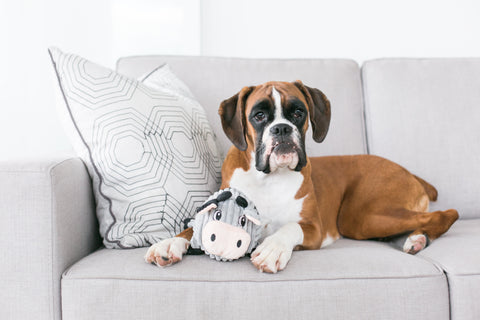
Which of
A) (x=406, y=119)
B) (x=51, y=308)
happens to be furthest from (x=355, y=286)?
(x=406, y=119)

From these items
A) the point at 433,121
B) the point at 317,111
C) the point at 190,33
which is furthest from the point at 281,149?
the point at 190,33

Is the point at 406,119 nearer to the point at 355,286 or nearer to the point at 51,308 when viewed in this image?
the point at 355,286

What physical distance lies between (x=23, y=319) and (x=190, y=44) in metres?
1.92

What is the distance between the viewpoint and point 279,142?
1388 millimetres

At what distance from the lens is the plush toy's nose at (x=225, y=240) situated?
3.91 feet

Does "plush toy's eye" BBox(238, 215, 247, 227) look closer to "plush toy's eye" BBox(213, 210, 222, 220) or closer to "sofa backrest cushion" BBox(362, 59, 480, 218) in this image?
"plush toy's eye" BBox(213, 210, 222, 220)

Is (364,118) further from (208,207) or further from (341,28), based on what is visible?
(208,207)

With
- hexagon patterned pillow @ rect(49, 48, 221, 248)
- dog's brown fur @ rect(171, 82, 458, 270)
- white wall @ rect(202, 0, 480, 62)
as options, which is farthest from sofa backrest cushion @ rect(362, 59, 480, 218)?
hexagon patterned pillow @ rect(49, 48, 221, 248)

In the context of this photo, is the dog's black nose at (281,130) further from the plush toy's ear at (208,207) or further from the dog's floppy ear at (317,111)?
the plush toy's ear at (208,207)

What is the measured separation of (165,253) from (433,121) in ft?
4.80

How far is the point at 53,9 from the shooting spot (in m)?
2.51

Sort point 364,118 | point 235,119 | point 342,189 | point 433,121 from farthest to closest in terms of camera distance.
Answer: point 364,118 < point 433,121 < point 342,189 < point 235,119

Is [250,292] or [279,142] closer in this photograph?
[250,292]

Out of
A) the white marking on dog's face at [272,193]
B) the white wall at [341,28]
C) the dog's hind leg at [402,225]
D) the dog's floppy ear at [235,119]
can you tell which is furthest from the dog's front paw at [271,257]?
the white wall at [341,28]
